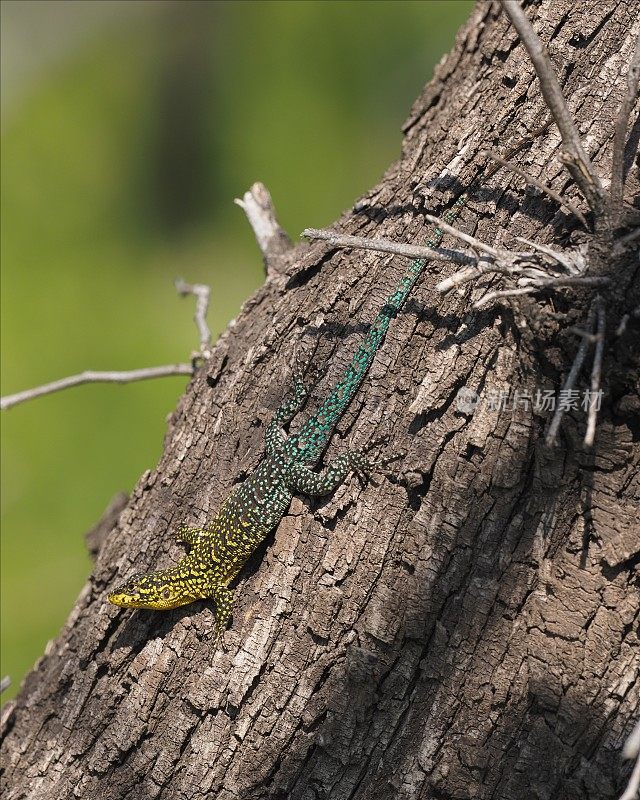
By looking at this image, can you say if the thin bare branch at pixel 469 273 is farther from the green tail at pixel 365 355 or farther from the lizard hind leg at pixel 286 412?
the lizard hind leg at pixel 286 412

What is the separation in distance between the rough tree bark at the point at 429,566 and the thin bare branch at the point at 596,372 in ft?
0.34

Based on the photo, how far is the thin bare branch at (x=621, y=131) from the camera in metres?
1.85

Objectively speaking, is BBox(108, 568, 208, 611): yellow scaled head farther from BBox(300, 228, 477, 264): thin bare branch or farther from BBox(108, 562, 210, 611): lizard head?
BBox(300, 228, 477, 264): thin bare branch

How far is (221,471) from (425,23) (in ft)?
19.0

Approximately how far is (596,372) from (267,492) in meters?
1.30

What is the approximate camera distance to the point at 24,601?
5891 millimetres

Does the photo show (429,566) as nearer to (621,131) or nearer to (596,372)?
(596,372)

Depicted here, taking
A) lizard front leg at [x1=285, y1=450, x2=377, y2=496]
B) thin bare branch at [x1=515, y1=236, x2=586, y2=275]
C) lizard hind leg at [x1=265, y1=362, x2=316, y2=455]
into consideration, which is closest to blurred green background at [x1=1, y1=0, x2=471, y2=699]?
lizard hind leg at [x1=265, y1=362, x2=316, y2=455]

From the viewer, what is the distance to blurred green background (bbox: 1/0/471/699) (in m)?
6.69

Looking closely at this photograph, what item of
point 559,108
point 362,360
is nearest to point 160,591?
point 362,360

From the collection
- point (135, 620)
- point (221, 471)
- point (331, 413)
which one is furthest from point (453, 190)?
point (135, 620)

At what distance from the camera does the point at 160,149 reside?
7.11 m

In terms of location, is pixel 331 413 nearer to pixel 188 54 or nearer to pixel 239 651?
pixel 239 651

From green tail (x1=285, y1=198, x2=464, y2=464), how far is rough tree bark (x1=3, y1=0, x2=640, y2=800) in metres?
0.04
